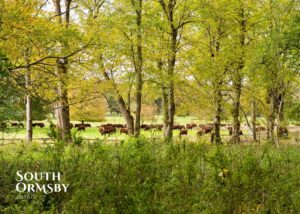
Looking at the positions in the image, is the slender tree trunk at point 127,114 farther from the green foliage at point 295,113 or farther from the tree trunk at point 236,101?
→ the green foliage at point 295,113

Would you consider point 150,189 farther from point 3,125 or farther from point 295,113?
point 295,113

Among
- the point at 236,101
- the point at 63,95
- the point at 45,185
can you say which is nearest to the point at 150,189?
the point at 45,185

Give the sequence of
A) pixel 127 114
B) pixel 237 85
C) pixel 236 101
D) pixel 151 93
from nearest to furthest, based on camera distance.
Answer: pixel 236 101, pixel 237 85, pixel 151 93, pixel 127 114

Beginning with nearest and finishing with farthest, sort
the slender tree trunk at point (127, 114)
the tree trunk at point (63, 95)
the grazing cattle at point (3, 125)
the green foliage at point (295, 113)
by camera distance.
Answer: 1. the grazing cattle at point (3, 125)
2. the tree trunk at point (63, 95)
3. the green foliage at point (295, 113)
4. the slender tree trunk at point (127, 114)

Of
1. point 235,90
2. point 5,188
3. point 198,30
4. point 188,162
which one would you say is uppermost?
point 198,30

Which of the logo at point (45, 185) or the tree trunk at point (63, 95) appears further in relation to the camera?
the tree trunk at point (63, 95)

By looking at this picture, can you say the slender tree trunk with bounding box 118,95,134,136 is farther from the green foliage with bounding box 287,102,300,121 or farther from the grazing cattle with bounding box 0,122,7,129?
the grazing cattle with bounding box 0,122,7,129

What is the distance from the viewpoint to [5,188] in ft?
17.5

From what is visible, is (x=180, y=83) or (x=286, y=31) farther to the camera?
(x=180, y=83)

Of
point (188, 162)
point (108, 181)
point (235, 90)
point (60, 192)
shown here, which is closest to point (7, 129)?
point (60, 192)

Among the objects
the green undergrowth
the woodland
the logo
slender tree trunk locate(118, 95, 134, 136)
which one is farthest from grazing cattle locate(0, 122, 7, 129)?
slender tree trunk locate(118, 95, 134, 136)

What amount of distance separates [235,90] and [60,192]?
18.2m

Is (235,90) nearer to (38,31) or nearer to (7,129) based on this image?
(38,31)

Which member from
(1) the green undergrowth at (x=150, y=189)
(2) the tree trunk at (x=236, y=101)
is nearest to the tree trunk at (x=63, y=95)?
(1) the green undergrowth at (x=150, y=189)
